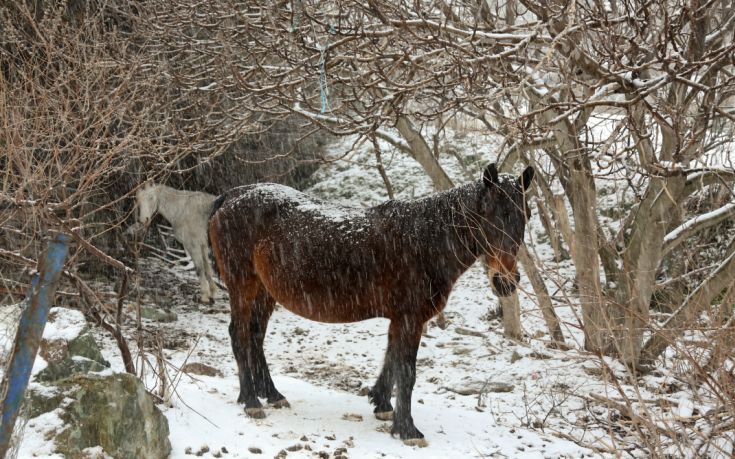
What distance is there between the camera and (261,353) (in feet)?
17.5

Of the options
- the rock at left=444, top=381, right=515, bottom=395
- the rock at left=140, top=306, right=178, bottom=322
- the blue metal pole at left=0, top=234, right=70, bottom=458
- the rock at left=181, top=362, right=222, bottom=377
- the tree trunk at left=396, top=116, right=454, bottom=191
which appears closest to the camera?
the blue metal pole at left=0, top=234, right=70, bottom=458

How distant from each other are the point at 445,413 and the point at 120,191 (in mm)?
6972

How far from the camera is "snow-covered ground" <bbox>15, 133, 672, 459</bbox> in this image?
4.45 meters

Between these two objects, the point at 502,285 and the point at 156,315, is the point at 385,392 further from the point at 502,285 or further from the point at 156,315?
the point at 156,315

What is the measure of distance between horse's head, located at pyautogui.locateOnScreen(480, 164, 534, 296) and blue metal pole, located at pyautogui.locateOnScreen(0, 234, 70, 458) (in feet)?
9.10

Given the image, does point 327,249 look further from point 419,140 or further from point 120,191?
point 120,191

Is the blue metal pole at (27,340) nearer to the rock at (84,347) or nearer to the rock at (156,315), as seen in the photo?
the rock at (84,347)

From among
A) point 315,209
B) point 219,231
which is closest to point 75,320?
point 219,231

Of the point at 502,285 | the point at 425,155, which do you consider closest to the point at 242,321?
the point at 502,285

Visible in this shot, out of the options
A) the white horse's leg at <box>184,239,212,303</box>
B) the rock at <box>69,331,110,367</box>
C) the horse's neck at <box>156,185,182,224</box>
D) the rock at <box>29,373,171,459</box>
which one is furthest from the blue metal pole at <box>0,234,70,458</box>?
the horse's neck at <box>156,185,182,224</box>

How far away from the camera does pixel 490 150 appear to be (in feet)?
48.3

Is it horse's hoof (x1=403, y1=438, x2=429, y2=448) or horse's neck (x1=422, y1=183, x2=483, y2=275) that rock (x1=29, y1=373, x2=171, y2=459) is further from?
horse's neck (x1=422, y1=183, x2=483, y2=275)

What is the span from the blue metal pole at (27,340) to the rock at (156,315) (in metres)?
5.98

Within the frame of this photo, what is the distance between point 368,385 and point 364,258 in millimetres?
2351
